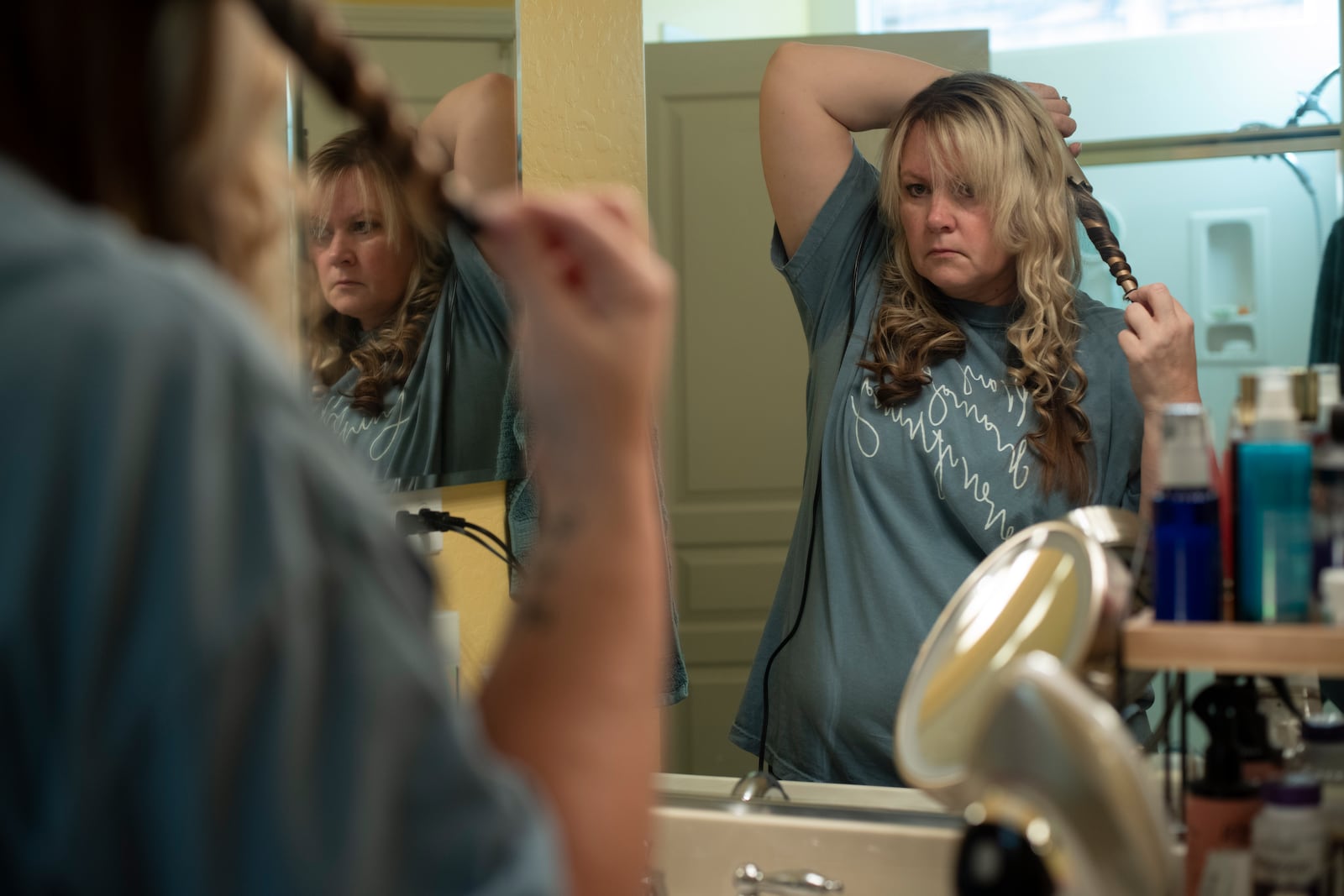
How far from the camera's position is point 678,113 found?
1563 millimetres

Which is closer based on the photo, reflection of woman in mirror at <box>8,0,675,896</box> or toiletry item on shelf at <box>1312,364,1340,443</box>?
reflection of woman in mirror at <box>8,0,675,896</box>

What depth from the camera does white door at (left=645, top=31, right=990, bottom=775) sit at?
1.21 metres

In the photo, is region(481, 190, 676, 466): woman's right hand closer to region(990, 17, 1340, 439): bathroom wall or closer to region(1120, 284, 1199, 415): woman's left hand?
region(1120, 284, 1199, 415): woman's left hand

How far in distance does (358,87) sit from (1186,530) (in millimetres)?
530

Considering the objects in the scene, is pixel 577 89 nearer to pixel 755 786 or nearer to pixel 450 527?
pixel 450 527

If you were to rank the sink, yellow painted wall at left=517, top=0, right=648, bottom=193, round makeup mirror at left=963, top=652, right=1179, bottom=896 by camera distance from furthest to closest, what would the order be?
yellow painted wall at left=517, top=0, right=648, bottom=193 < the sink < round makeup mirror at left=963, top=652, right=1179, bottom=896

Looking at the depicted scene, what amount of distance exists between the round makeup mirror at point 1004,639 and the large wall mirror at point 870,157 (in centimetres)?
35

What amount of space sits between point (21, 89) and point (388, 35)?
0.75 metres

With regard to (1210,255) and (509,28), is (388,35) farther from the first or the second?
(1210,255)

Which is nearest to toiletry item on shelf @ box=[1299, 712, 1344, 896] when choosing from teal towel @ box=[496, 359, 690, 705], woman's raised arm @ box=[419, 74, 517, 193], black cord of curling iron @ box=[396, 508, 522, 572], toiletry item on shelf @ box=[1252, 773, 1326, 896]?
toiletry item on shelf @ box=[1252, 773, 1326, 896]

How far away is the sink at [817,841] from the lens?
86 cm

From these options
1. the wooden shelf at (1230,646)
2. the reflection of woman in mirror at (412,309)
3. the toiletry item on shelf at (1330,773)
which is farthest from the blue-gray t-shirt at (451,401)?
the toiletry item on shelf at (1330,773)

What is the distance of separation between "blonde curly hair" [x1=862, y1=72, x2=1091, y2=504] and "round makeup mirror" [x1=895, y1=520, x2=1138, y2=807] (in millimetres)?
306

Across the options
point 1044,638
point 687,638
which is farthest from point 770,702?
point 1044,638
